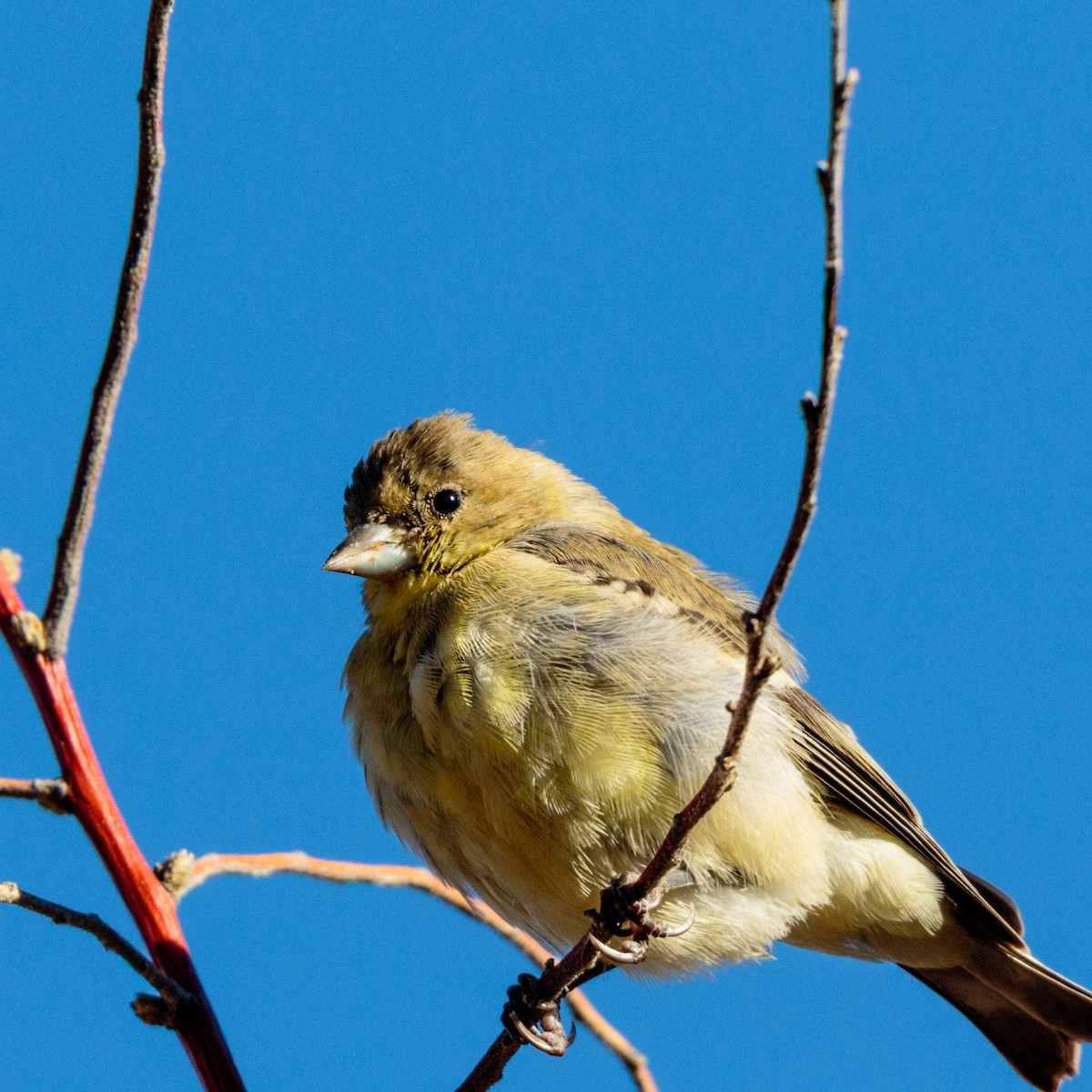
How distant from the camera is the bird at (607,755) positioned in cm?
376

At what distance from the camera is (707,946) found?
4141 millimetres

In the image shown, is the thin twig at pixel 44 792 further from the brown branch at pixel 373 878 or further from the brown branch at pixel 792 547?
the brown branch at pixel 792 547

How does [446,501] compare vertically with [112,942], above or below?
above

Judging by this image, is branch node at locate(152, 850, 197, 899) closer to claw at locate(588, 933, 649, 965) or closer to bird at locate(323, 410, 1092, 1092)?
claw at locate(588, 933, 649, 965)

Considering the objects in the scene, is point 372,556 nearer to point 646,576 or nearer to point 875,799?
point 646,576

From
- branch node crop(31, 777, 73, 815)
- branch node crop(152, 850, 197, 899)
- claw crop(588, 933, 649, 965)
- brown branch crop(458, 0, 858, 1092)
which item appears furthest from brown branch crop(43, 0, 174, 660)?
claw crop(588, 933, 649, 965)

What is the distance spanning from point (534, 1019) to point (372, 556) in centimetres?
167

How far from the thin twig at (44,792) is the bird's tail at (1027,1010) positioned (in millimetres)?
3593

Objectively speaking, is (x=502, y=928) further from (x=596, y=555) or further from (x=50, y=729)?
(x=50, y=729)

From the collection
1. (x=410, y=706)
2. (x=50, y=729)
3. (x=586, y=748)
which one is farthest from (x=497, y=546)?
(x=50, y=729)

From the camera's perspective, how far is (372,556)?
4.59 m

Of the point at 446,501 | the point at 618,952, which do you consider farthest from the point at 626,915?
the point at 446,501

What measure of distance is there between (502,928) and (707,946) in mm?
656

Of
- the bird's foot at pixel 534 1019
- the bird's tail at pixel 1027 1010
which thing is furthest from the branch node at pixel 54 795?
the bird's tail at pixel 1027 1010
